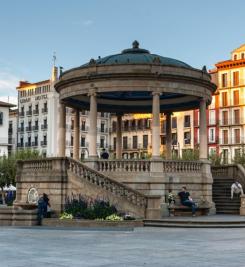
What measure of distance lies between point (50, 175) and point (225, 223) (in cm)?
908

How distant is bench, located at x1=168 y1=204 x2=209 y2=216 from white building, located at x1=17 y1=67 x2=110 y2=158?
7913cm

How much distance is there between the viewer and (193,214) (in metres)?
29.3

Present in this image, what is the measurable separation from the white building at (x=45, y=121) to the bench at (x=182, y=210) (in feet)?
260

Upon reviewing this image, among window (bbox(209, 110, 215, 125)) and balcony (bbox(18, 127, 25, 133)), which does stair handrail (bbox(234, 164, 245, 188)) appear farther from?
balcony (bbox(18, 127, 25, 133))

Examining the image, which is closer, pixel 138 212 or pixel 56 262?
pixel 56 262

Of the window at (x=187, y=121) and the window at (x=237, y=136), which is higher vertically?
the window at (x=187, y=121)

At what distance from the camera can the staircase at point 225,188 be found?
32344 mm

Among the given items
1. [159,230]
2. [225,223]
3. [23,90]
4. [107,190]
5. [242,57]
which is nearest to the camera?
[159,230]

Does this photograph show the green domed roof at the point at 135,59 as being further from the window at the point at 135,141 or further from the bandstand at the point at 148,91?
the window at the point at 135,141

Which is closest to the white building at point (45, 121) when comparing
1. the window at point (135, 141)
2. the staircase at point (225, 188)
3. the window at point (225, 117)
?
the window at point (135, 141)

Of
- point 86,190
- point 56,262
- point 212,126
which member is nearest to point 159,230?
point 86,190

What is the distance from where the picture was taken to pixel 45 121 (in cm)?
11231

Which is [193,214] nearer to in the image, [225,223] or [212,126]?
[225,223]

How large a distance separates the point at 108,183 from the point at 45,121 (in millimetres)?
Result: 86610
